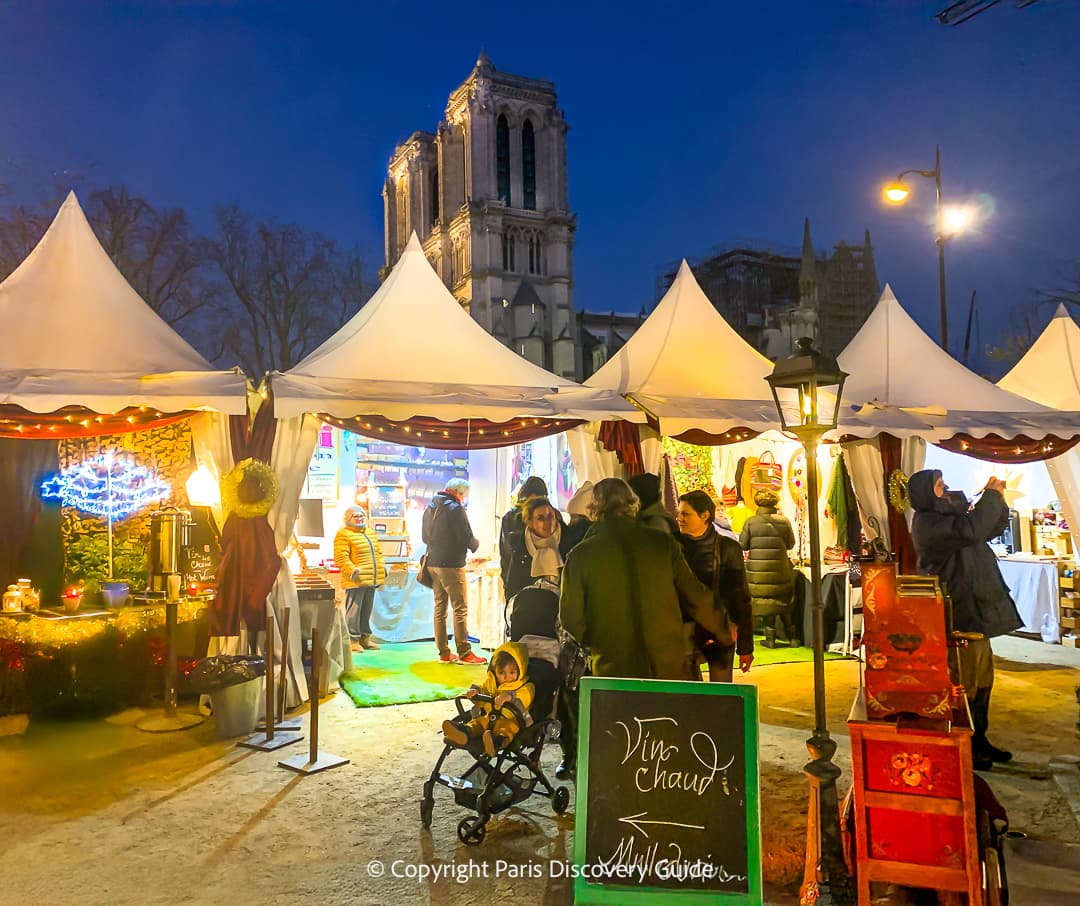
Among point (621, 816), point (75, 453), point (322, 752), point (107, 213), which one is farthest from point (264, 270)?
point (621, 816)

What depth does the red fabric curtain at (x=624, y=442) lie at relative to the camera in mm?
6742

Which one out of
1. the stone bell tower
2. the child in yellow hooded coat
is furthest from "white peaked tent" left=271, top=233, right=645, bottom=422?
the stone bell tower

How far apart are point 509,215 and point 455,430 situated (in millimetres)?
52519

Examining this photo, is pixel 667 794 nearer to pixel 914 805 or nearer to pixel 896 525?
pixel 914 805

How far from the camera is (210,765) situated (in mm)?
4910

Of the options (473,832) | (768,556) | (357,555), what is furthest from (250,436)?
(768,556)

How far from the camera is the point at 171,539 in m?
5.93

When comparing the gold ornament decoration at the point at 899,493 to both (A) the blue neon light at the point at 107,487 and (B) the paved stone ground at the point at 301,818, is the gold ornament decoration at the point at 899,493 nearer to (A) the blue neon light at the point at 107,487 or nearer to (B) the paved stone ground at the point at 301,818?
(B) the paved stone ground at the point at 301,818

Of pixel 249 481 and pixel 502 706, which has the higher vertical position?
pixel 249 481

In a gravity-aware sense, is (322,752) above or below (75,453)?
below

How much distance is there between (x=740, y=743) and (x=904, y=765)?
0.56 metres

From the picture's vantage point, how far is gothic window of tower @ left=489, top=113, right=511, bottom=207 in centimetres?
5931

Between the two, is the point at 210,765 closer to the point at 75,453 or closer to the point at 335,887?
the point at 335,887

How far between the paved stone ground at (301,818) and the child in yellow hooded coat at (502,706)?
0.45 meters
